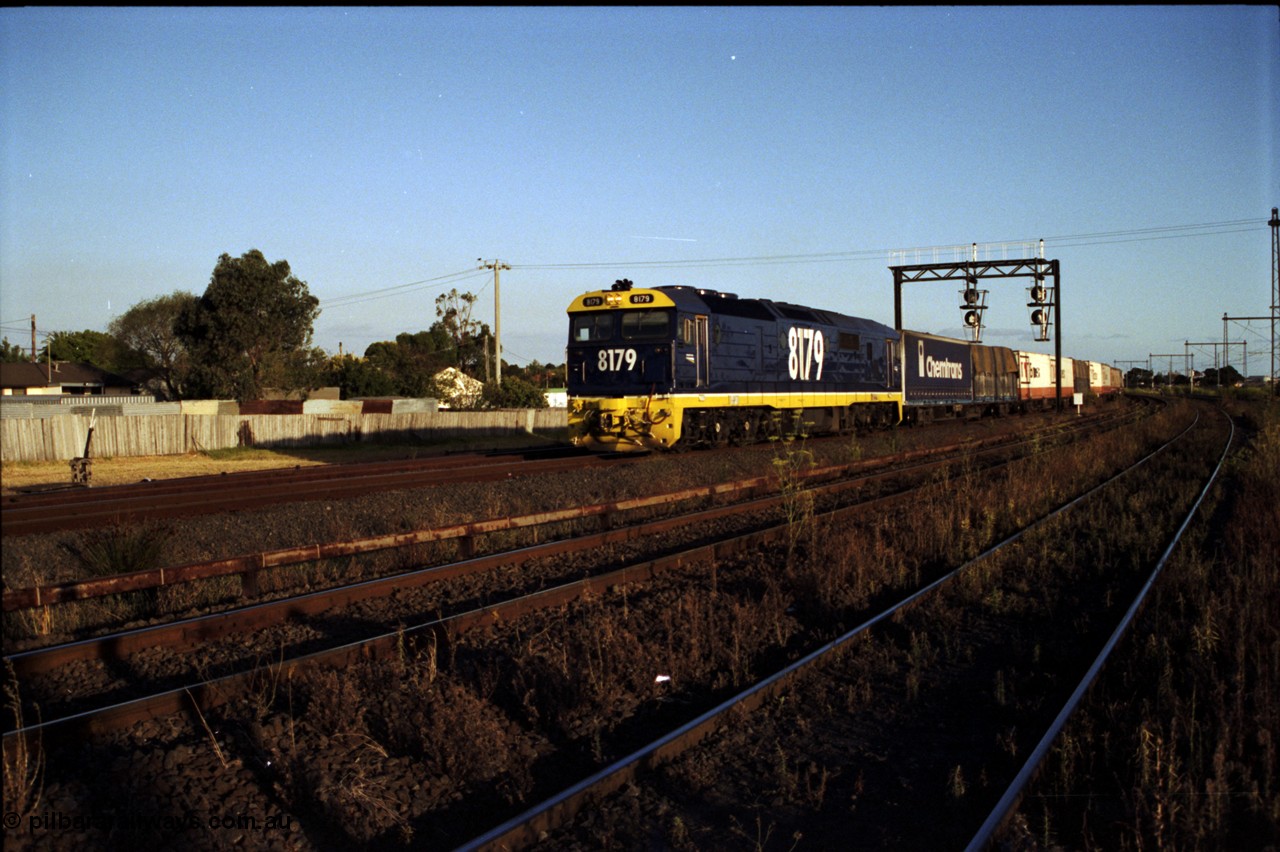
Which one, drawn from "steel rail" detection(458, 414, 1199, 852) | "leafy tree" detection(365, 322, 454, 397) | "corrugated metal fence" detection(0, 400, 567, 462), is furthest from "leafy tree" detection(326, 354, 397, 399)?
"steel rail" detection(458, 414, 1199, 852)

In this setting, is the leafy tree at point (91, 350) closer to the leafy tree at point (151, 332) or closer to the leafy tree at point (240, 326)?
the leafy tree at point (151, 332)

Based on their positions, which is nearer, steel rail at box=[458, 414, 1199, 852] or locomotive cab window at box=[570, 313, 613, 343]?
steel rail at box=[458, 414, 1199, 852]

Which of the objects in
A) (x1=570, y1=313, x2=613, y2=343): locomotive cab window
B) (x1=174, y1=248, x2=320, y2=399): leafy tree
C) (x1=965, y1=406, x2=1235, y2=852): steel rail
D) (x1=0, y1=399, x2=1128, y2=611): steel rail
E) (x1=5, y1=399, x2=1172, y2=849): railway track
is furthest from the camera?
(x1=174, y1=248, x2=320, y2=399): leafy tree

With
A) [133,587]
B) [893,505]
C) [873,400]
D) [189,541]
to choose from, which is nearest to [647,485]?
[893,505]

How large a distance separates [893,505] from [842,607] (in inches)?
246

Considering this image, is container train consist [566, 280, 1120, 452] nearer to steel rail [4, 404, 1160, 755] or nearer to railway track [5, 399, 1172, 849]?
steel rail [4, 404, 1160, 755]

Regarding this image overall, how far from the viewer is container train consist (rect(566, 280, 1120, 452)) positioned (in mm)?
18719

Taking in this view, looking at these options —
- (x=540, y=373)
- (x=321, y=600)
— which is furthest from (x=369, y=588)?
(x=540, y=373)

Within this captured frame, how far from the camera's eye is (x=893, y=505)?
13.8 meters

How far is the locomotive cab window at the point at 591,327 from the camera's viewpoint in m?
19.6

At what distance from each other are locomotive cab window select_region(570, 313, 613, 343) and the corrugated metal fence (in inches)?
443

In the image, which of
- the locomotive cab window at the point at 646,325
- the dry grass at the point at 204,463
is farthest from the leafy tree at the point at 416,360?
the locomotive cab window at the point at 646,325

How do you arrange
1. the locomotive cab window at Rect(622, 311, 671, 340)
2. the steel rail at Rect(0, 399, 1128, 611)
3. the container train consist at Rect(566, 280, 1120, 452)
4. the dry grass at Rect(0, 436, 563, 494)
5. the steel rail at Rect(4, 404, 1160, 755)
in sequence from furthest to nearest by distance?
the dry grass at Rect(0, 436, 563, 494) < the container train consist at Rect(566, 280, 1120, 452) < the locomotive cab window at Rect(622, 311, 671, 340) < the steel rail at Rect(0, 399, 1128, 611) < the steel rail at Rect(4, 404, 1160, 755)

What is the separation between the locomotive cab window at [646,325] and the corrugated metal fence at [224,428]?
1218 cm
